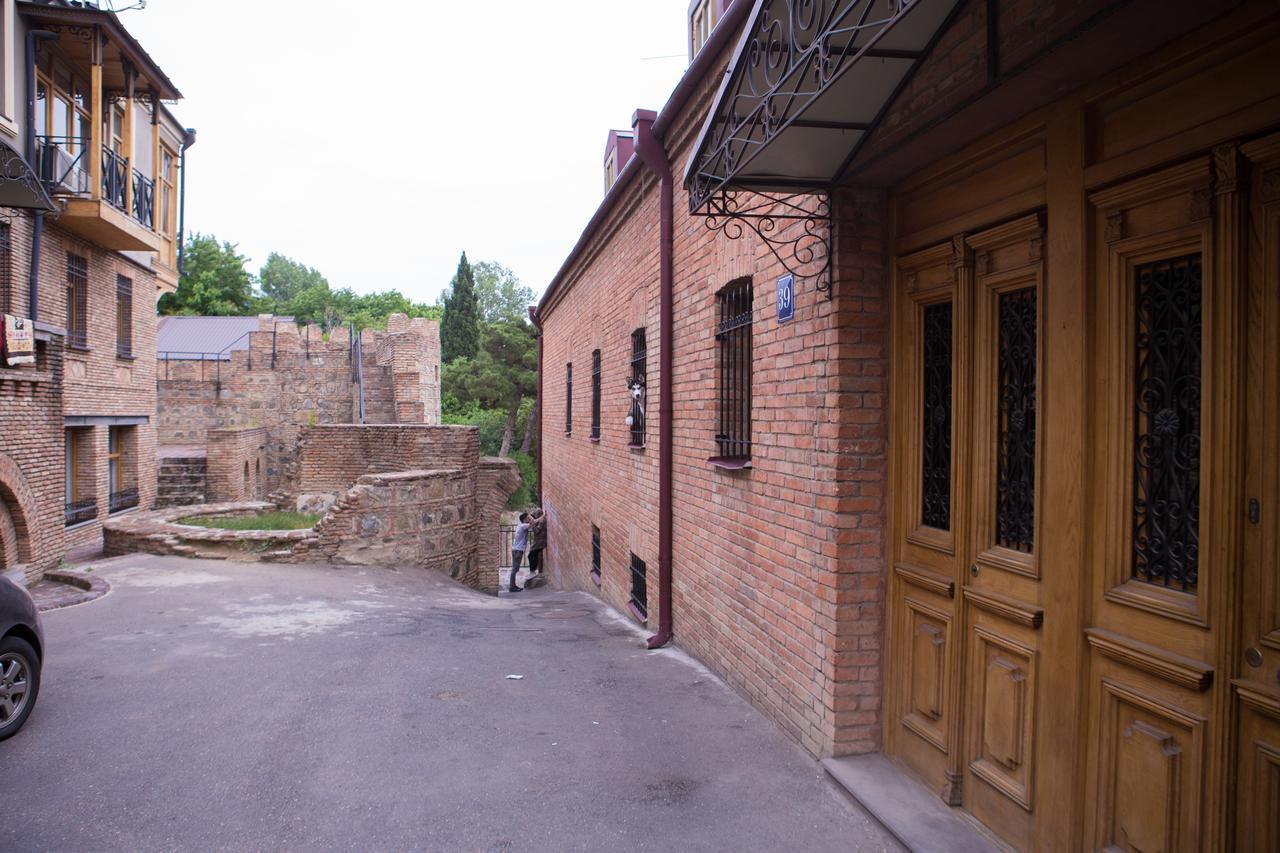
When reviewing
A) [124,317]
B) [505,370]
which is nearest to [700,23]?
[124,317]

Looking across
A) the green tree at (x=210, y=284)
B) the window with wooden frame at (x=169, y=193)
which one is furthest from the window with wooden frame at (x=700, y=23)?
the green tree at (x=210, y=284)

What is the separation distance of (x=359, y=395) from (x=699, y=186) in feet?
79.5

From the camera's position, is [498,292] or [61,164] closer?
[61,164]

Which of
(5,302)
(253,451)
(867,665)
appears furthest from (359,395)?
(867,665)

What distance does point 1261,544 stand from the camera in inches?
84.5

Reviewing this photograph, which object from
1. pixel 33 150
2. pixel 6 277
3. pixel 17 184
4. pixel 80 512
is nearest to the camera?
pixel 17 184

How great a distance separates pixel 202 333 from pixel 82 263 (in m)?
28.5

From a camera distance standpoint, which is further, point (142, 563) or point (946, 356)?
point (142, 563)

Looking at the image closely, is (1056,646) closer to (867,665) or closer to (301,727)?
(867,665)

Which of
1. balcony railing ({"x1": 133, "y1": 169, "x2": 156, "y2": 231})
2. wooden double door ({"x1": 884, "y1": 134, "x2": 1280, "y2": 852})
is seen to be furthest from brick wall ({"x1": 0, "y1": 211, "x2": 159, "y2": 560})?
wooden double door ({"x1": 884, "y1": 134, "x2": 1280, "y2": 852})

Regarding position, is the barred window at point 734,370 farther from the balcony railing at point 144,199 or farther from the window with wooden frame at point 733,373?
the balcony railing at point 144,199

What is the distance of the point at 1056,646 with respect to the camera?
2.80 meters

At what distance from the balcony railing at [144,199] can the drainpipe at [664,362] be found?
40.3ft

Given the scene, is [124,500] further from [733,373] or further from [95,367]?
[733,373]
